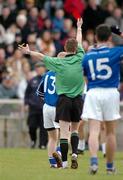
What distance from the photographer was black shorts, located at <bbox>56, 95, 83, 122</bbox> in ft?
54.3

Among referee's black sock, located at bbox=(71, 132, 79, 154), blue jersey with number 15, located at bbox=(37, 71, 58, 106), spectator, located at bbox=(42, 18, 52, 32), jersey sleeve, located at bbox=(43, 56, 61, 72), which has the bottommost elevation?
referee's black sock, located at bbox=(71, 132, 79, 154)

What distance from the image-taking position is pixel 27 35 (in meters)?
28.9

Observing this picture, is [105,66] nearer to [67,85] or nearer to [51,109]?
[67,85]

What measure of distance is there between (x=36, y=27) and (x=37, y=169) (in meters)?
13.4

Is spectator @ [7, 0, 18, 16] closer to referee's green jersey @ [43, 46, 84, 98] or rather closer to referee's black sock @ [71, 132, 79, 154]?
referee's black sock @ [71, 132, 79, 154]

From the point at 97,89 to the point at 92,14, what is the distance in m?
15.6

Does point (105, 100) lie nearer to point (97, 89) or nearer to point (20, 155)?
point (97, 89)

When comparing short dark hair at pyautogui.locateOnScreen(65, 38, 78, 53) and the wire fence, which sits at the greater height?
short dark hair at pyautogui.locateOnScreen(65, 38, 78, 53)

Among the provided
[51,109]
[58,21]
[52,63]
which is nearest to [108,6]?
[58,21]

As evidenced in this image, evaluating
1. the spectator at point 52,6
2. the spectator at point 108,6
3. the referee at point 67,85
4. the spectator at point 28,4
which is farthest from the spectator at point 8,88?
the referee at point 67,85

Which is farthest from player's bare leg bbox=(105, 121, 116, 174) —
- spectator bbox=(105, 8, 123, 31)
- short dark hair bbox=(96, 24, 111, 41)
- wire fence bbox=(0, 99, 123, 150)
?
spectator bbox=(105, 8, 123, 31)

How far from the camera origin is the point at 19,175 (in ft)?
49.2

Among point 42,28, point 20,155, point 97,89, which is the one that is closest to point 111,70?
point 97,89

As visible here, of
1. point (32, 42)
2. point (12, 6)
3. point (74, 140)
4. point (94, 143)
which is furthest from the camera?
point (12, 6)
